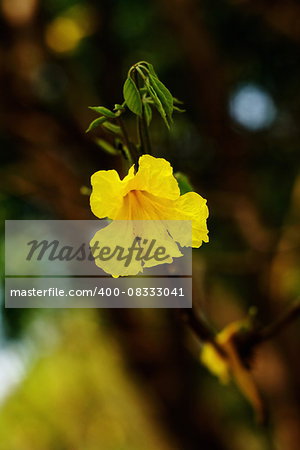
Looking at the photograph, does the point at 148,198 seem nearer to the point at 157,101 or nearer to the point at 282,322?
the point at 157,101

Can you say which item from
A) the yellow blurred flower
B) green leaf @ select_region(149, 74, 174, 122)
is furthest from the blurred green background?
green leaf @ select_region(149, 74, 174, 122)

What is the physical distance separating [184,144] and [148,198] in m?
2.20

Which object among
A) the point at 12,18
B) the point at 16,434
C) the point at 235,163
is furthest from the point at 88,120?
the point at 16,434

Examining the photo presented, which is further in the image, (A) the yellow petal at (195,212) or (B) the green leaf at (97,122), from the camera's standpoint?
(A) the yellow petal at (195,212)

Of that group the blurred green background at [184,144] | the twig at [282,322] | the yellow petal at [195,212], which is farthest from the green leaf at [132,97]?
the blurred green background at [184,144]

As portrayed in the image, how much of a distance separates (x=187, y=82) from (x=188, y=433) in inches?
79.8

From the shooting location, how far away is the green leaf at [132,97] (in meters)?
0.51

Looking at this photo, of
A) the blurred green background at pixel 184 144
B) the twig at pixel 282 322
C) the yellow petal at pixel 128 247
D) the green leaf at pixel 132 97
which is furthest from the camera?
the blurred green background at pixel 184 144

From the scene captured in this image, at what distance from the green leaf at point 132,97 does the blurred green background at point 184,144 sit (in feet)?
5.53

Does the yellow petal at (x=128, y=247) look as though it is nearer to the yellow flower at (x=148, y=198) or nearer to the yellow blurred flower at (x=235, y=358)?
the yellow flower at (x=148, y=198)

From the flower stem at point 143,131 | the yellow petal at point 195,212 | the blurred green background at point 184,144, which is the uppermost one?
the blurred green background at point 184,144

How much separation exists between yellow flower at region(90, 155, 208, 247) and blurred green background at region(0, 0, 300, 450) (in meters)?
1.55

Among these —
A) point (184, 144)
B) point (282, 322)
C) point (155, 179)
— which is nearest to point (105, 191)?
point (155, 179)

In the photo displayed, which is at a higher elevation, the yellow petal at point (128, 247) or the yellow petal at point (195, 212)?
the yellow petal at point (195, 212)
